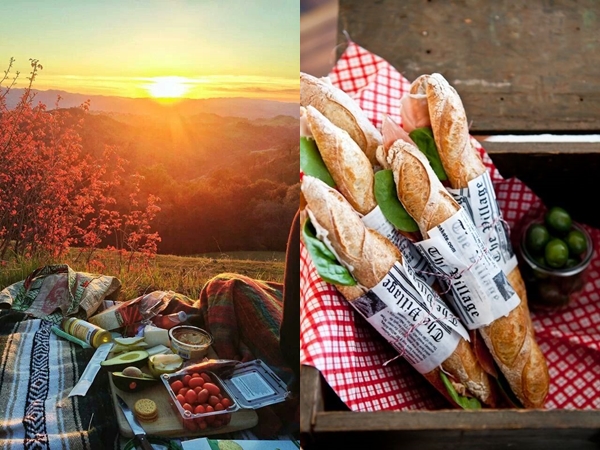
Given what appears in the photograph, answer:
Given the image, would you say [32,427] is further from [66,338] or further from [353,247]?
[353,247]

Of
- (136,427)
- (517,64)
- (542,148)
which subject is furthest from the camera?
(517,64)

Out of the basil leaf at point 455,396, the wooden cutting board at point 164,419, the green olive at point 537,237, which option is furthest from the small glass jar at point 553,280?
the wooden cutting board at point 164,419

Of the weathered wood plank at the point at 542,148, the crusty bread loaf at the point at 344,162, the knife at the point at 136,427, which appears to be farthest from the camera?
the weathered wood plank at the point at 542,148

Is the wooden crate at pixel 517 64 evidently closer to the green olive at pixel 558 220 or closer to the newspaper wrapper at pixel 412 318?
the green olive at pixel 558 220

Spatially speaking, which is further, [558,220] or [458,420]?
[558,220]

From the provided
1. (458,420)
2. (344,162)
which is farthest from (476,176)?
(458,420)

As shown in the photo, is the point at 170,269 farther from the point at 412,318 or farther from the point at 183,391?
the point at 412,318
